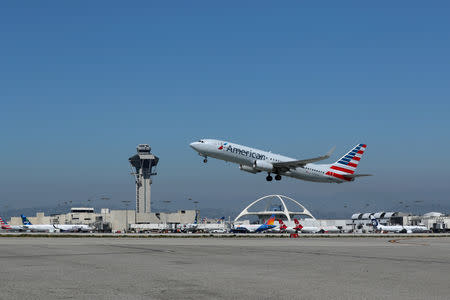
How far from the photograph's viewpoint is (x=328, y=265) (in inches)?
1417

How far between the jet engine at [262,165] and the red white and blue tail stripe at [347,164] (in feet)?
46.8

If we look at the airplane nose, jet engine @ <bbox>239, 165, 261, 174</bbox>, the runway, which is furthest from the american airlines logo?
the runway

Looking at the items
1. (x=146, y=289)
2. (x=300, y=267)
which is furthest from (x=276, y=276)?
(x=146, y=289)

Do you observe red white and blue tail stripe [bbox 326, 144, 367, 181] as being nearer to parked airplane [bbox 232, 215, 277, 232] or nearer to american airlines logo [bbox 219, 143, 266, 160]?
american airlines logo [bbox 219, 143, 266, 160]

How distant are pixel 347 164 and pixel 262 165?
22949mm

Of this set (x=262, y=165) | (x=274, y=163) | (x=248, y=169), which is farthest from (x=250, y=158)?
(x=274, y=163)

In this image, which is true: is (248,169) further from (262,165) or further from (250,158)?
(262,165)

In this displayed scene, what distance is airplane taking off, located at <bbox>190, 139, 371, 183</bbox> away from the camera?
8762 cm

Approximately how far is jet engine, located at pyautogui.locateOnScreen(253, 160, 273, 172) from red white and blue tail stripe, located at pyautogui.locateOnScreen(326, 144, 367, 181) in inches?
562

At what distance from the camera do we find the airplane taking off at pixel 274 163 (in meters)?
87.6

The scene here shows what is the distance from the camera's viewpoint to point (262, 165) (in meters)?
90.1

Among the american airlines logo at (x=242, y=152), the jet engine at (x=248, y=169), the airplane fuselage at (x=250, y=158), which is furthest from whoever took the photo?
the jet engine at (x=248, y=169)

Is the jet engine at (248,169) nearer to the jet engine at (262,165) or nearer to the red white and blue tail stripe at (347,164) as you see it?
the jet engine at (262,165)

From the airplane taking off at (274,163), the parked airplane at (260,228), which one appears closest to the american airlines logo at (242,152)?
the airplane taking off at (274,163)
